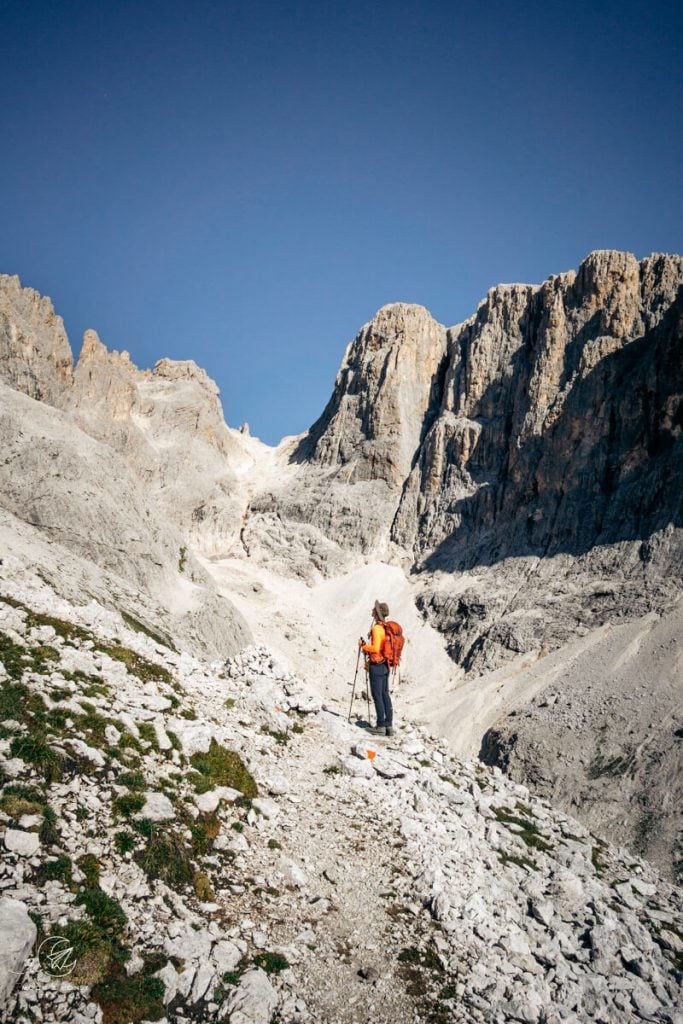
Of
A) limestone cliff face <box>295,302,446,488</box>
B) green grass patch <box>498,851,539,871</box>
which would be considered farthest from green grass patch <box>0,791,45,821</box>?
limestone cliff face <box>295,302,446,488</box>

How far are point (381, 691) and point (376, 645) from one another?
1582mm

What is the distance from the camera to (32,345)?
63531 millimetres

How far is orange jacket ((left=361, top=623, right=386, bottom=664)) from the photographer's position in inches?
669

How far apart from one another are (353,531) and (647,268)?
122 feet

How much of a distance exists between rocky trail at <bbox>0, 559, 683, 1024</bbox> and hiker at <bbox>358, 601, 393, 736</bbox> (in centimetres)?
175

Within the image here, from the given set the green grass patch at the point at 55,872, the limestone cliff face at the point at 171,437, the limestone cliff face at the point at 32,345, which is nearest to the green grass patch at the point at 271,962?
the green grass patch at the point at 55,872

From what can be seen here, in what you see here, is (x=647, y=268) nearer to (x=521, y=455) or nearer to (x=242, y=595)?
(x=521, y=455)

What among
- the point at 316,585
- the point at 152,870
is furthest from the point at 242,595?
the point at 152,870

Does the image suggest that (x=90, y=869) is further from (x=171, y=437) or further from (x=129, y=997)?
(x=171, y=437)

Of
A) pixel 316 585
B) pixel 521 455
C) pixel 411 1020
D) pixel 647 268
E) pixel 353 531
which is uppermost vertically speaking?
pixel 647 268

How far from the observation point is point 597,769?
Answer: 89.6 ft

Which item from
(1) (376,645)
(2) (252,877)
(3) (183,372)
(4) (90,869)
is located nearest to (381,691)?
(1) (376,645)

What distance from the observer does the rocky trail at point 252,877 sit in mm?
6629

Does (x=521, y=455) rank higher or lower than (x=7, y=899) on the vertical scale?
higher
